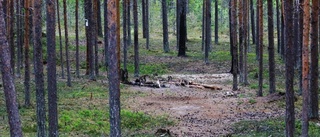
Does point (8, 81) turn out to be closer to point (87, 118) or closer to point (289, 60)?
point (289, 60)

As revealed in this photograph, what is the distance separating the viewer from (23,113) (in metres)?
16.0

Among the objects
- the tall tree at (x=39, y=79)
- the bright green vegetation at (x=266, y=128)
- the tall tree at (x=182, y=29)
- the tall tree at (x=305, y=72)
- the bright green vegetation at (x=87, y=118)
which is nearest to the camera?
the tall tree at (x=305, y=72)

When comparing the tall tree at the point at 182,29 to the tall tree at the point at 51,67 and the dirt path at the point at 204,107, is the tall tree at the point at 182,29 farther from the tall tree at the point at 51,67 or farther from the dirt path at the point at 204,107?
the tall tree at the point at 51,67

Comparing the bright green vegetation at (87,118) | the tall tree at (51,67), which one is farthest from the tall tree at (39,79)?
the bright green vegetation at (87,118)

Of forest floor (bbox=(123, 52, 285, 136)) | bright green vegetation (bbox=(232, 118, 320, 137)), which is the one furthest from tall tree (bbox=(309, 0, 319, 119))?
forest floor (bbox=(123, 52, 285, 136))

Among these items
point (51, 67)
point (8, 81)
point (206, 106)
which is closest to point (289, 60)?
point (51, 67)

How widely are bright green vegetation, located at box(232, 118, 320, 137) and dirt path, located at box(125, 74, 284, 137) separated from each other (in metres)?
0.47

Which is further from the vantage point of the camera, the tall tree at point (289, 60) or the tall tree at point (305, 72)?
the tall tree at point (305, 72)

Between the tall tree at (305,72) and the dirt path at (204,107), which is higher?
the tall tree at (305,72)

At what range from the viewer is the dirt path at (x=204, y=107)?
15.5 m

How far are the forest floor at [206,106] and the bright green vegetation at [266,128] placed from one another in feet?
1.30

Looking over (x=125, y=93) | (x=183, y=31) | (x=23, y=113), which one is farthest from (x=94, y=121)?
(x=183, y=31)

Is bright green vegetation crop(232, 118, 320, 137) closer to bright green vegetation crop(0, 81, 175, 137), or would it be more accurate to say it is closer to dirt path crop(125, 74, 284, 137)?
dirt path crop(125, 74, 284, 137)

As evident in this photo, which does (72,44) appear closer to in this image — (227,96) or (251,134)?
(227,96)
